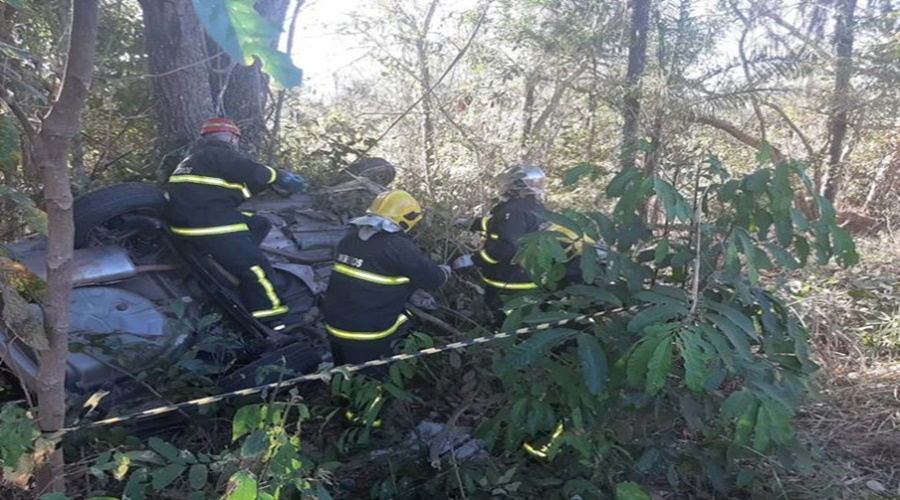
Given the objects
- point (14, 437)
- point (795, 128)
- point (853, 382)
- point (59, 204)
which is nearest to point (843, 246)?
point (853, 382)

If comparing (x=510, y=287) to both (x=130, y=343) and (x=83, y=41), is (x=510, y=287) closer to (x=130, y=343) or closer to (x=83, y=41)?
(x=130, y=343)

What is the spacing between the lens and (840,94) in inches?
307

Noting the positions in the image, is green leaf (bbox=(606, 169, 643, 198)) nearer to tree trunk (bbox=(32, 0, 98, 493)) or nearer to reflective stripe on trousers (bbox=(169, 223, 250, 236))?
tree trunk (bbox=(32, 0, 98, 493))

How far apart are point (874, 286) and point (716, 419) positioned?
3.10 m

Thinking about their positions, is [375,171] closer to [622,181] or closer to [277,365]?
[277,365]

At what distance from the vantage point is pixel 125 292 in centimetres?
442

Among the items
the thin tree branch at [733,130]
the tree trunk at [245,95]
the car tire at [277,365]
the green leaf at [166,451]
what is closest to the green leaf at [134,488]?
the green leaf at [166,451]

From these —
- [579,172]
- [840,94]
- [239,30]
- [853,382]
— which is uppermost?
[239,30]

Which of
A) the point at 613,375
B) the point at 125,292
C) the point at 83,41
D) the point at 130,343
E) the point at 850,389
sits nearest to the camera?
the point at 83,41

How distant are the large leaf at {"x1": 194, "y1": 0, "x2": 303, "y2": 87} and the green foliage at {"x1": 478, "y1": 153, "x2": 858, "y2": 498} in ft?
5.77

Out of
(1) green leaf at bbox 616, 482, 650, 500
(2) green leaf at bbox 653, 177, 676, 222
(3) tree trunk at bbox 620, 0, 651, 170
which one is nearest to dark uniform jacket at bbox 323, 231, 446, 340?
(2) green leaf at bbox 653, 177, 676, 222

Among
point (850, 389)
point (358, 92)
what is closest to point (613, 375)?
point (850, 389)

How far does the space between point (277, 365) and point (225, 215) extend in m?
1.37

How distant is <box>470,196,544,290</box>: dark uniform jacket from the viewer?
495 centimetres
